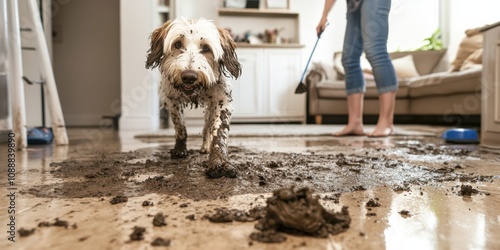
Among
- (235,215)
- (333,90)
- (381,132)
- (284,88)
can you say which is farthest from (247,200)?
Answer: (284,88)

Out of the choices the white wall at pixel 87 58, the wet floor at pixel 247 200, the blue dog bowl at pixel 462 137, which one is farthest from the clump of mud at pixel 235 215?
the white wall at pixel 87 58

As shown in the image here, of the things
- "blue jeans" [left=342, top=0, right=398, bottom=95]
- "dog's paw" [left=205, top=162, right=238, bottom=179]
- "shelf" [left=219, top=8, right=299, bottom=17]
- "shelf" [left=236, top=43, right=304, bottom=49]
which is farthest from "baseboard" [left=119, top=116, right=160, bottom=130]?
"dog's paw" [left=205, top=162, right=238, bottom=179]

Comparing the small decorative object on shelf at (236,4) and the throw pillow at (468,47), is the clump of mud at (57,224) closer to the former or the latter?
the throw pillow at (468,47)

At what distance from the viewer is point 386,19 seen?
3.01 m

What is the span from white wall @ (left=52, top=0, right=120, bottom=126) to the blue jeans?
4.16 metres

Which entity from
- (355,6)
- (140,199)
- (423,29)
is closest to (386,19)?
(355,6)

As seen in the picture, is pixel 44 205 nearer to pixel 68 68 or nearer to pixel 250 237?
pixel 250 237

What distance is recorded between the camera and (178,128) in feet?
6.51

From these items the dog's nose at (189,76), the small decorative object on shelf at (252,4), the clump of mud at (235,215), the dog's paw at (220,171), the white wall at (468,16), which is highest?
the small decorative object on shelf at (252,4)

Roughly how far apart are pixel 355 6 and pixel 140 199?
8.45ft

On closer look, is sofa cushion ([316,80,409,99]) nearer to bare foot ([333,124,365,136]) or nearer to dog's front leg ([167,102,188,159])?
bare foot ([333,124,365,136])

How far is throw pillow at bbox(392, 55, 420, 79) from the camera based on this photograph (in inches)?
235

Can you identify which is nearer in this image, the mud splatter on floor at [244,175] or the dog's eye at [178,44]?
the mud splatter on floor at [244,175]

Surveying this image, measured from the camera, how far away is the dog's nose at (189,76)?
1.48m
